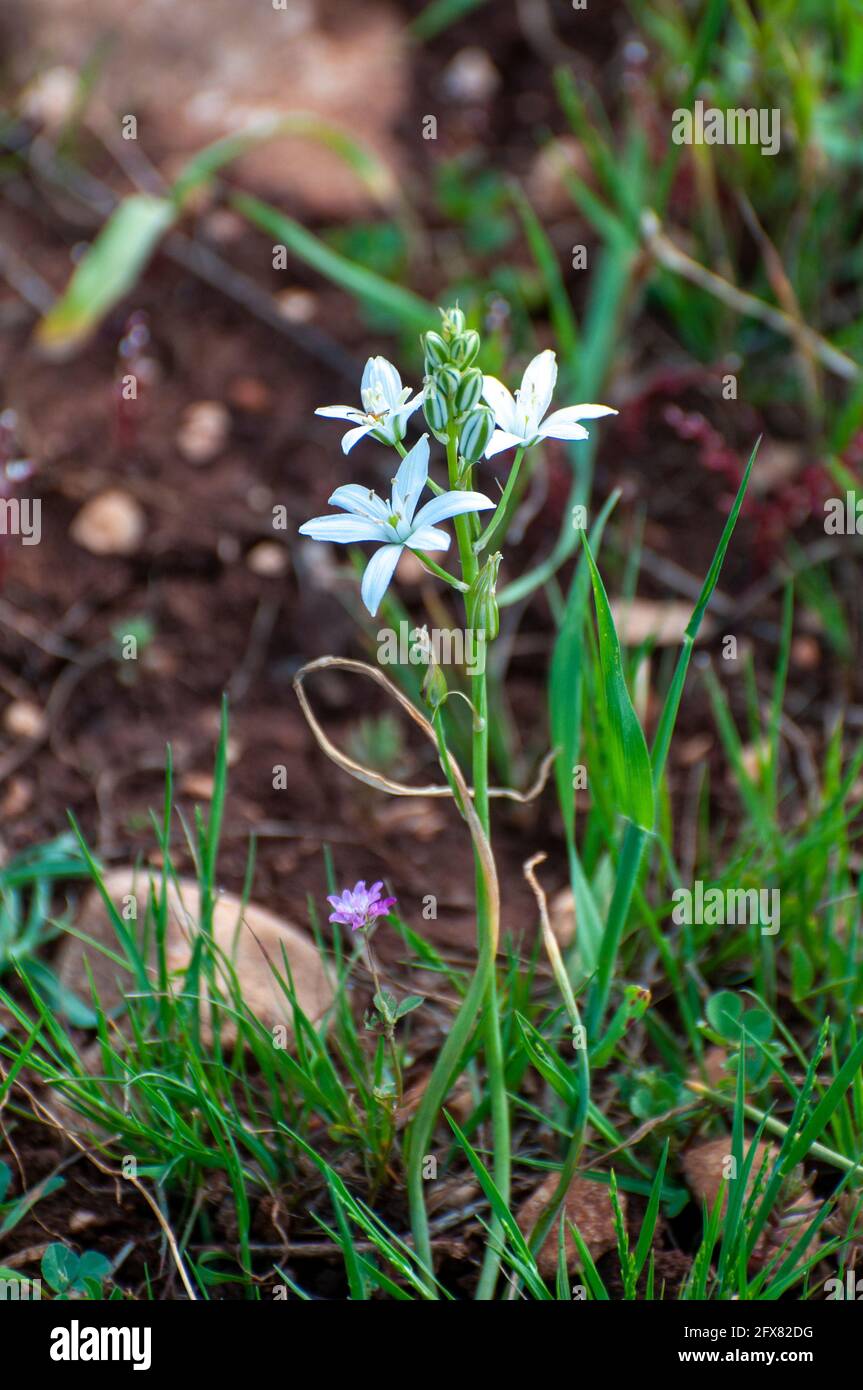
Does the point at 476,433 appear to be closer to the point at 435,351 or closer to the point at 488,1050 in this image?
the point at 435,351

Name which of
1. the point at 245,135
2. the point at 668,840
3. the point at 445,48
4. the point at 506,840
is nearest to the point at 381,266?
the point at 245,135

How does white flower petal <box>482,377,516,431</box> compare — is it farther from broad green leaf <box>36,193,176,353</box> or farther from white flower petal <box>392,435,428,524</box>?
broad green leaf <box>36,193,176,353</box>

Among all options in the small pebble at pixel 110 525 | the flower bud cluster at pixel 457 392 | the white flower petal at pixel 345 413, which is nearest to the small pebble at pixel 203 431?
the small pebble at pixel 110 525

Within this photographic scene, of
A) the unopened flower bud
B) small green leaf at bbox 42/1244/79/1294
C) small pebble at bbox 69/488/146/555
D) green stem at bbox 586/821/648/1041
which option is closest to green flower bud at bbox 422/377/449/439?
the unopened flower bud

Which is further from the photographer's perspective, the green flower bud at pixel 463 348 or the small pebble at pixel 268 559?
the small pebble at pixel 268 559

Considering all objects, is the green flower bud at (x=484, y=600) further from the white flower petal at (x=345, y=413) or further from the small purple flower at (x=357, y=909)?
the small purple flower at (x=357, y=909)

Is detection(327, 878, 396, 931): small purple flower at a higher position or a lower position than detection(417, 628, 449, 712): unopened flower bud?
lower
